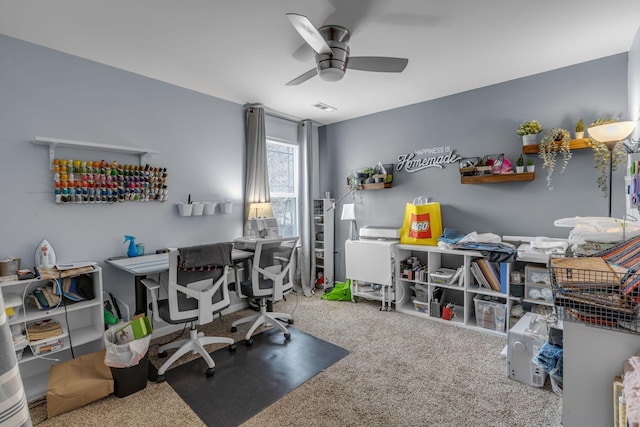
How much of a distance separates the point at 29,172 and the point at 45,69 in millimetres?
826

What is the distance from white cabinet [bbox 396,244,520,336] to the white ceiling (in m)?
1.82

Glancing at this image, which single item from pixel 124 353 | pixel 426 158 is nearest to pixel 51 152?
pixel 124 353

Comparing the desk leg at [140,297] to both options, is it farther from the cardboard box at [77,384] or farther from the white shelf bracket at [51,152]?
the white shelf bracket at [51,152]

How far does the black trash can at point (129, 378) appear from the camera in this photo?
2057 mm

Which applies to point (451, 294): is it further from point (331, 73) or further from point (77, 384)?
point (77, 384)

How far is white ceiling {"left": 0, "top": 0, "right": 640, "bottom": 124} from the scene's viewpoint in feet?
6.37

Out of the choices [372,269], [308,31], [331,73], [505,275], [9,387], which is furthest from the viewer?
[372,269]

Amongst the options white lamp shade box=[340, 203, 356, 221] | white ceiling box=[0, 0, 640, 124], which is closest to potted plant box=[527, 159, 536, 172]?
white ceiling box=[0, 0, 640, 124]

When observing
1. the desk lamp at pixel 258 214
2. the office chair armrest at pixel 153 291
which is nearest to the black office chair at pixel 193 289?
the office chair armrest at pixel 153 291

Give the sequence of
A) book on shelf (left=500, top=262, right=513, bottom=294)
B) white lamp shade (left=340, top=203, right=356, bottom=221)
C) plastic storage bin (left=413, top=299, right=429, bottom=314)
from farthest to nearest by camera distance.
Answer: white lamp shade (left=340, top=203, right=356, bottom=221)
plastic storage bin (left=413, top=299, right=429, bottom=314)
book on shelf (left=500, top=262, right=513, bottom=294)

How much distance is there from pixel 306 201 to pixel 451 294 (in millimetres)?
2231

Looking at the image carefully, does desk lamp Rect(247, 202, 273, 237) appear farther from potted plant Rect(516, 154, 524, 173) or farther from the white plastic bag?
potted plant Rect(516, 154, 524, 173)

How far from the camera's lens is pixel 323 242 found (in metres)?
4.44

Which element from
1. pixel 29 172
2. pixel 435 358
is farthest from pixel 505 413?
pixel 29 172
